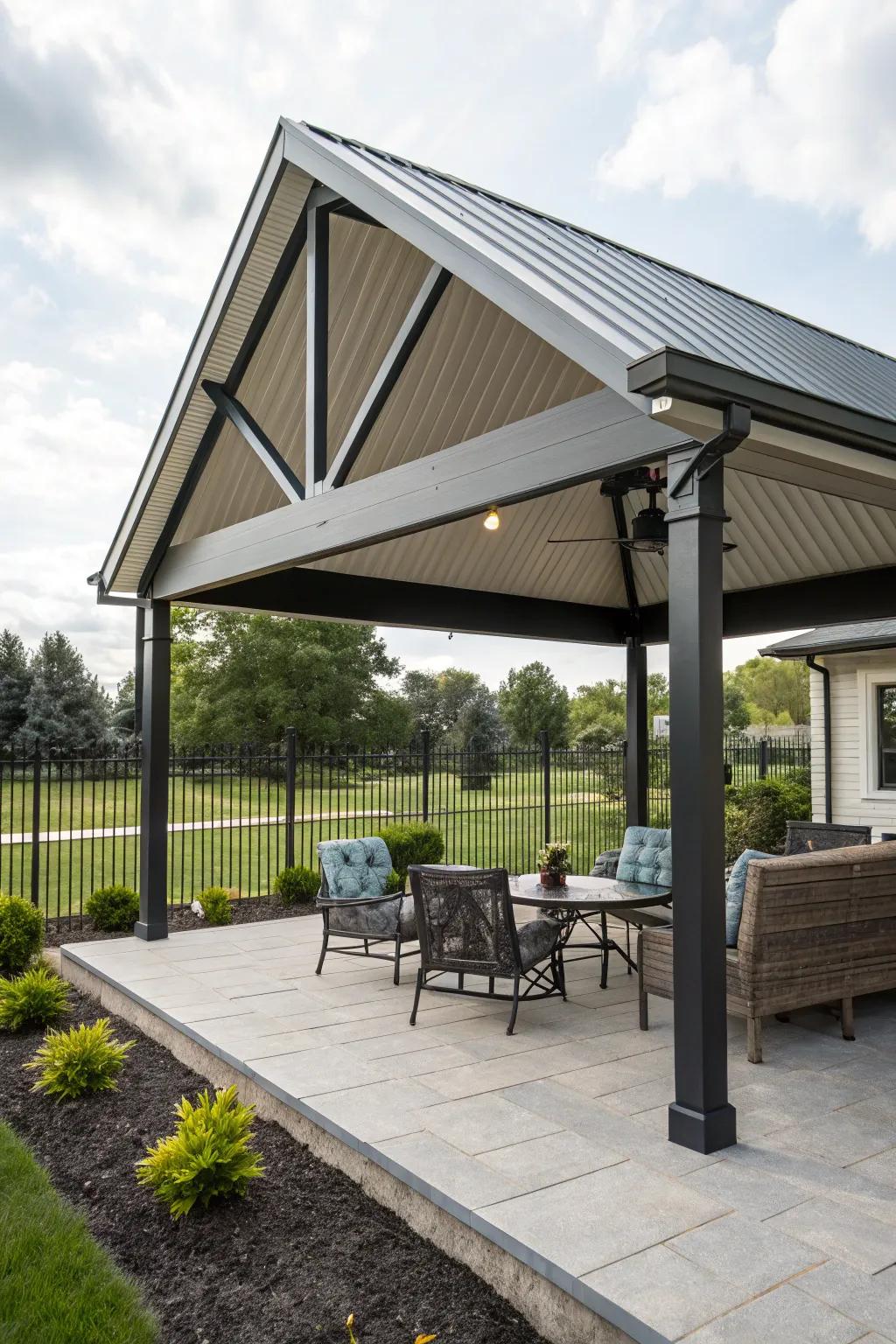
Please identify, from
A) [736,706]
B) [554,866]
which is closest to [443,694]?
[736,706]

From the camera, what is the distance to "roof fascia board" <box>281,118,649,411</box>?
131 inches

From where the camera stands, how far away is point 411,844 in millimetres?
9188

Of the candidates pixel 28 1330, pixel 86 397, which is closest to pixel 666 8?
pixel 28 1330

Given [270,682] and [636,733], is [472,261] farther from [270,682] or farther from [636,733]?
[270,682]

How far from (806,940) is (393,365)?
3.52 m

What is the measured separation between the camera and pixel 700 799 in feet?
11.1

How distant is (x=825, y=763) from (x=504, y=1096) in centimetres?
935

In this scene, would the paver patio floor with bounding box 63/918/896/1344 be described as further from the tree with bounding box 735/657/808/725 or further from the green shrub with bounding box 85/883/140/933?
the tree with bounding box 735/657/808/725

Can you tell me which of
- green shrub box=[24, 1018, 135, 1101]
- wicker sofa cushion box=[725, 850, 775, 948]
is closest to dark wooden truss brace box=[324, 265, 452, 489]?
wicker sofa cushion box=[725, 850, 775, 948]

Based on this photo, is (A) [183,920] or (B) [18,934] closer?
(B) [18,934]

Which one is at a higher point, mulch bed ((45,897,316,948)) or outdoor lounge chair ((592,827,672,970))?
outdoor lounge chair ((592,827,672,970))

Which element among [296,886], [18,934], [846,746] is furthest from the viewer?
[846,746]

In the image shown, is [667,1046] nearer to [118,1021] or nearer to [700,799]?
[700,799]

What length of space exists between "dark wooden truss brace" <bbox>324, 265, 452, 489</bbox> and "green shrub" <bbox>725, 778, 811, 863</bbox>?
8.78 metres
